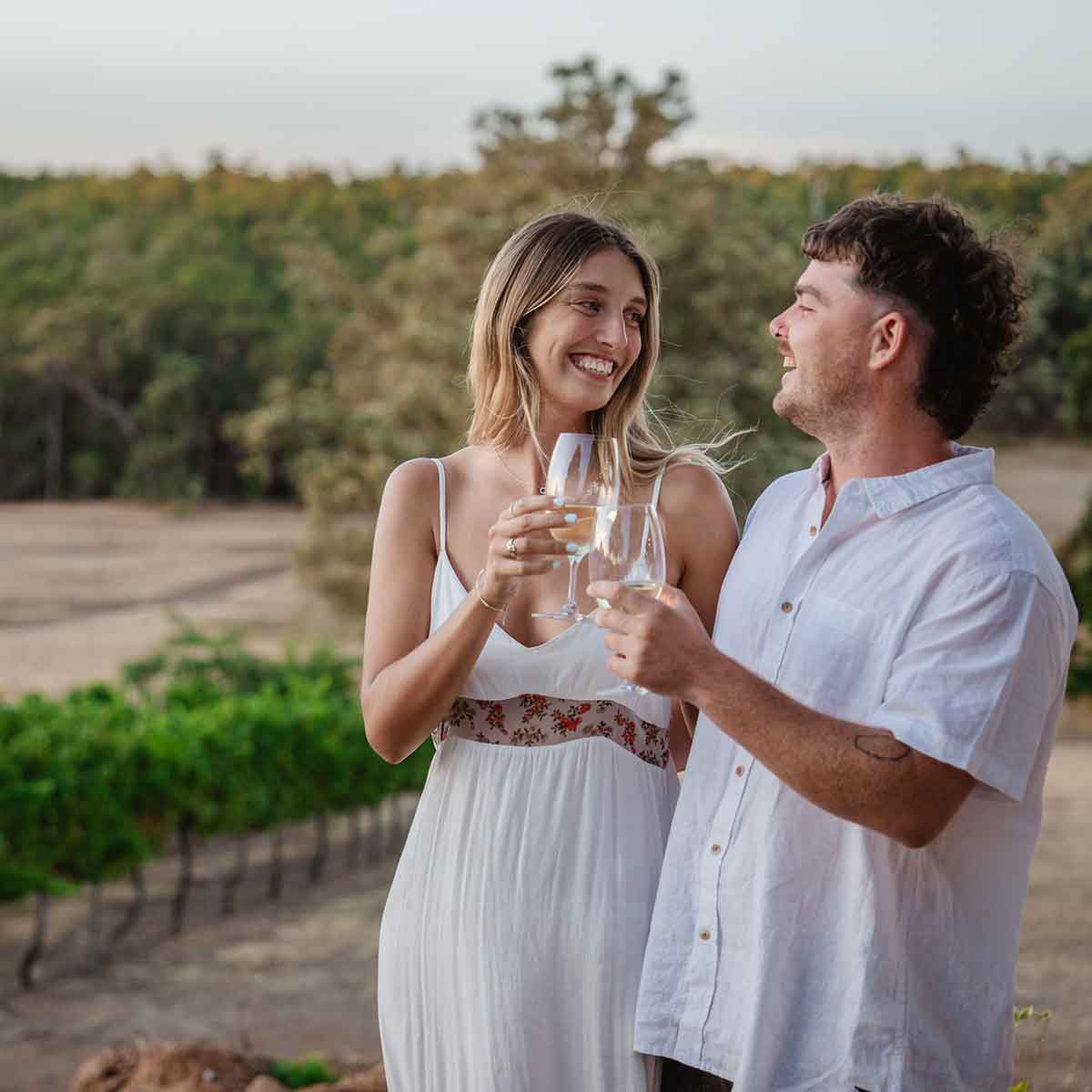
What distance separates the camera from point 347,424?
1994 cm

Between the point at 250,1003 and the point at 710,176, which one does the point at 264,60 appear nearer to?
the point at 710,176

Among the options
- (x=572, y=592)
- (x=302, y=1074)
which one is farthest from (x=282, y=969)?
(x=572, y=592)

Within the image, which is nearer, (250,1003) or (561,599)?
(561,599)

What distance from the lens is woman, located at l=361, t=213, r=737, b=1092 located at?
2.31 m

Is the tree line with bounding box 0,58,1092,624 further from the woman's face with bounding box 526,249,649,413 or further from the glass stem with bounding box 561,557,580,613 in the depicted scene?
the glass stem with bounding box 561,557,580,613

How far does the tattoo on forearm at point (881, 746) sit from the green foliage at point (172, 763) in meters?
6.03

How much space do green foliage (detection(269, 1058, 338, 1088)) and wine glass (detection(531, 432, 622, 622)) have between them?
2.86 m

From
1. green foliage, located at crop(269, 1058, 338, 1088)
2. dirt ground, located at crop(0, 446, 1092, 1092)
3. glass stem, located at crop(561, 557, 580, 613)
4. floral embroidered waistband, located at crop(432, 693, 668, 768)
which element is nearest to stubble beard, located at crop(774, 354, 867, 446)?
glass stem, located at crop(561, 557, 580, 613)

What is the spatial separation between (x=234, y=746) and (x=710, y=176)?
1066 centimetres

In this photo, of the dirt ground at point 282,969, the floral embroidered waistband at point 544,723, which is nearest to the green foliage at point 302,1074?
the dirt ground at point 282,969

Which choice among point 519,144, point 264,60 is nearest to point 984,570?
point 519,144

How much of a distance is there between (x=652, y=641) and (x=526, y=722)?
76 cm

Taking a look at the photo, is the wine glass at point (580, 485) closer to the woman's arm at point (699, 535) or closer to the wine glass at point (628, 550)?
the wine glass at point (628, 550)

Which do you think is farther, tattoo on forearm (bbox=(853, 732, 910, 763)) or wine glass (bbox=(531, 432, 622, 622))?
wine glass (bbox=(531, 432, 622, 622))
